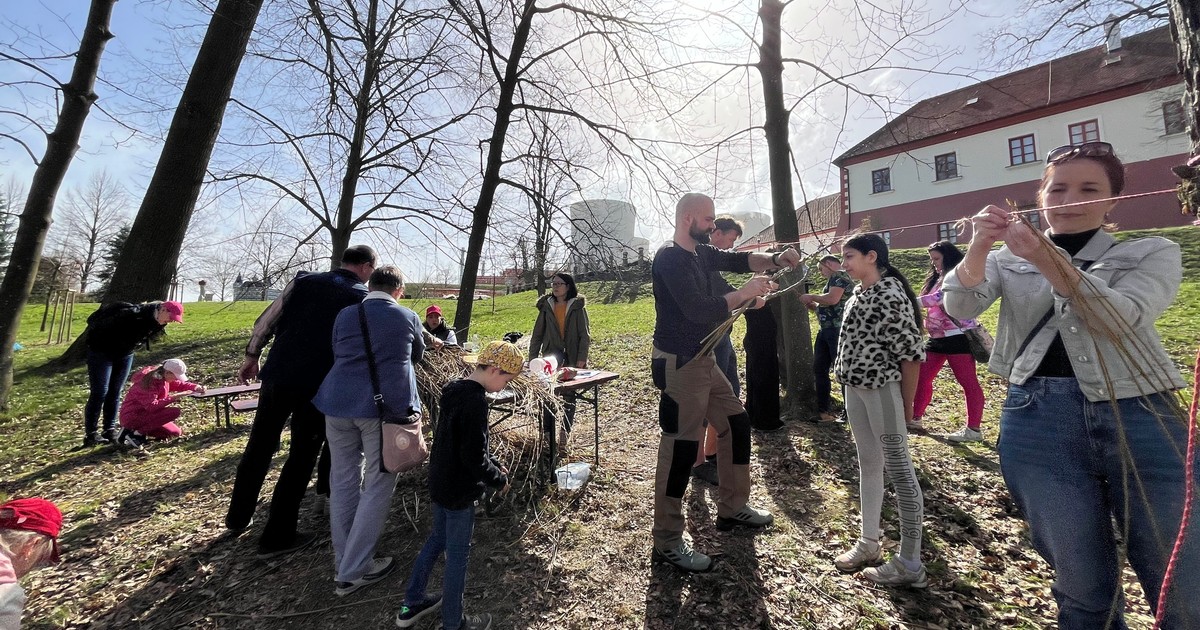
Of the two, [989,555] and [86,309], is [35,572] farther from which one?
[86,309]

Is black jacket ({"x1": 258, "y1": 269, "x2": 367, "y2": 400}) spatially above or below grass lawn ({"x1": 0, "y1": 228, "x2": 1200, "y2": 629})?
above

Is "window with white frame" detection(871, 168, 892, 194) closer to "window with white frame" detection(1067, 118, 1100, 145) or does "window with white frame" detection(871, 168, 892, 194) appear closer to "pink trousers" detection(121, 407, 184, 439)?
"window with white frame" detection(1067, 118, 1100, 145)

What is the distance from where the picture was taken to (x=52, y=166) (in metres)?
5.27

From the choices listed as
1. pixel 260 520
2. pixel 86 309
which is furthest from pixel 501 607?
pixel 86 309

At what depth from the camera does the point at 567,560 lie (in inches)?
122

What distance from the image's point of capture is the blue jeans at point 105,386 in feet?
17.6

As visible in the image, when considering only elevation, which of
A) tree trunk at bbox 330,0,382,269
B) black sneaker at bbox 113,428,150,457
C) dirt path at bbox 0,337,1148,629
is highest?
tree trunk at bbox 330,0,382,269

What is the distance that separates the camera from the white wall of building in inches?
732

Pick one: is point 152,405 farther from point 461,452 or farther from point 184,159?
point 461,452

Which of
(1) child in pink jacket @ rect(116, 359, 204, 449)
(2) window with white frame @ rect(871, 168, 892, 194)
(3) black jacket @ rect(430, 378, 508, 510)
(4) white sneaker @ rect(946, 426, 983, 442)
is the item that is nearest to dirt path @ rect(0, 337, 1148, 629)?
(4) white sneaker @ rect(946, 426, 983, 442)

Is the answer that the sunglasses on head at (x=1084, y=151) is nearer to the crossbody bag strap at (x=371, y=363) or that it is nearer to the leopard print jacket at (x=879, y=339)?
the leopard print jacket at (x=879, y=339)

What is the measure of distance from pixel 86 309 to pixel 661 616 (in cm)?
3543

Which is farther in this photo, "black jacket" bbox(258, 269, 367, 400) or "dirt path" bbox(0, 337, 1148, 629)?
"black jacket" bbox(258, 269, 367, 400)

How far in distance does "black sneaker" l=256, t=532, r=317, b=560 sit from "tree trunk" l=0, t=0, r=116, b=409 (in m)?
4.84
